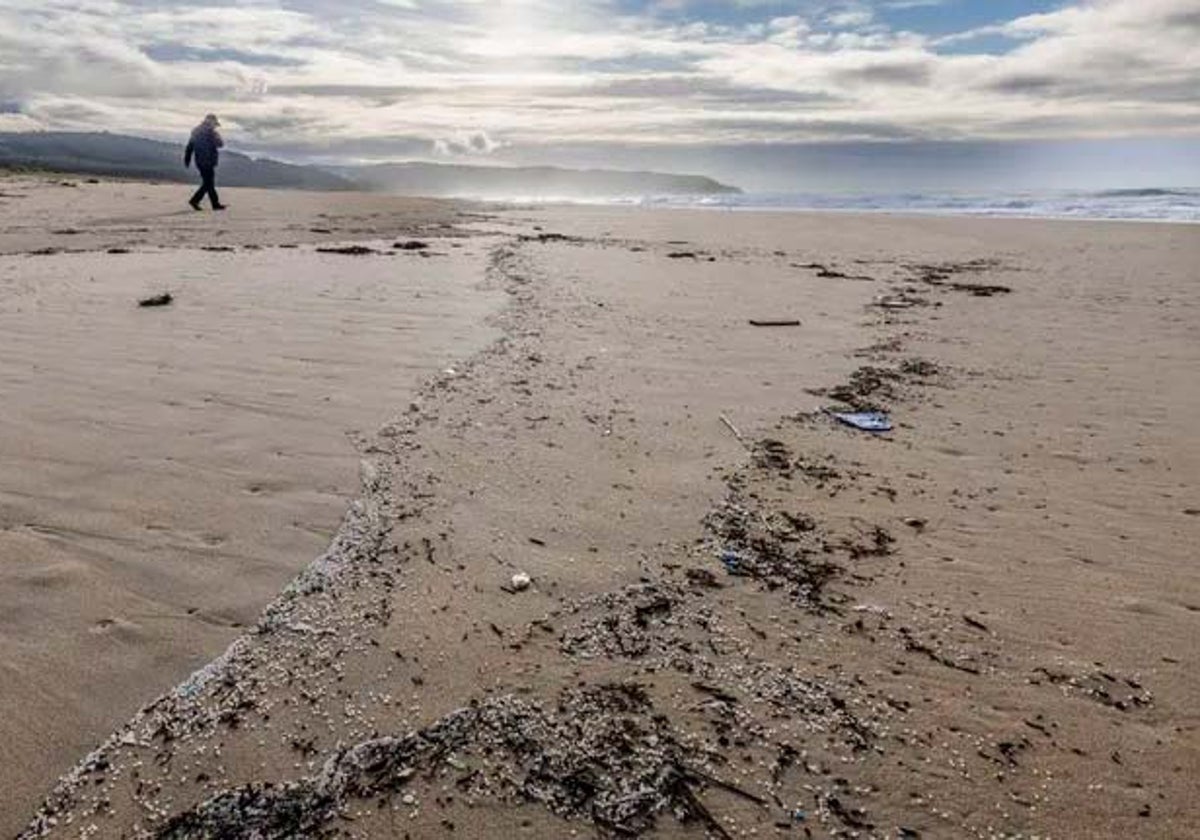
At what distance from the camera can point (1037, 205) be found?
35.5 metres

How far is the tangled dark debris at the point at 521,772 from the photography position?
84.3 inches

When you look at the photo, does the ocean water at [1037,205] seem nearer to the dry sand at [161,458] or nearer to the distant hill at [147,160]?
the dry sand at [161,458]

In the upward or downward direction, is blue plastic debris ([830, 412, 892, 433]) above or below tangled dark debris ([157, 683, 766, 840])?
above

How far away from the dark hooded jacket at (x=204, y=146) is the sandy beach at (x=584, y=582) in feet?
43.5

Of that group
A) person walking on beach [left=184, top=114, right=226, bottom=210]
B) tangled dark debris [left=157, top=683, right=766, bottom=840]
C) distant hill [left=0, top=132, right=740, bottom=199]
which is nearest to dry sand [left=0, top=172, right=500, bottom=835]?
tangled dark debris [left=157, top=683, right=766, bottom=840]

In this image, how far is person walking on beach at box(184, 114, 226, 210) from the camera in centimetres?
1870

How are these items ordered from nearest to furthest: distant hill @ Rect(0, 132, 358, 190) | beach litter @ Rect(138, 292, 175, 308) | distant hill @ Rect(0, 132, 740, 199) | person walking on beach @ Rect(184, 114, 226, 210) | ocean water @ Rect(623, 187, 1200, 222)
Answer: beach litter @ Rect(138, 292, 175, 308)
person walking on beach @ Rect(184, 114, 226, 210)
ocean water @ Rect(623, 187, 1200, 222)
distant hill @ Rect(0, 132, 740, 199)
distant hill @ Rect(0, 132, 358, 190)

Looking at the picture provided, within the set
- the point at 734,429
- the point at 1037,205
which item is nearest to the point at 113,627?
the point at 734,429

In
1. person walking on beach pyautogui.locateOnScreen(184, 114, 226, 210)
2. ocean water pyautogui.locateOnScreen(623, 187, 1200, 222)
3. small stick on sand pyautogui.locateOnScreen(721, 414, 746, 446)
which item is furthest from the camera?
ocean water pyautogui.locateOnScreen(623, 187, 1200, 222)

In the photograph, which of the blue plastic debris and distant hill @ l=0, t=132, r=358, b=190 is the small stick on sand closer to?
the blue plastic debris

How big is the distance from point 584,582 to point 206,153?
19094mm

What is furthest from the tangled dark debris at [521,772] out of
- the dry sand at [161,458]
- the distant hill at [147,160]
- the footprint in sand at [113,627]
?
the distant hill at [147,160]

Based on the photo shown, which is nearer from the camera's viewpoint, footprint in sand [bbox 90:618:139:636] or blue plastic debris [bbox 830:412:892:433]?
footprint in sand [bbox 90:618:139:636]

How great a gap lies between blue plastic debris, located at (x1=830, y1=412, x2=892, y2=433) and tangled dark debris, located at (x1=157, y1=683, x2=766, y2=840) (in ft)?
9.95
